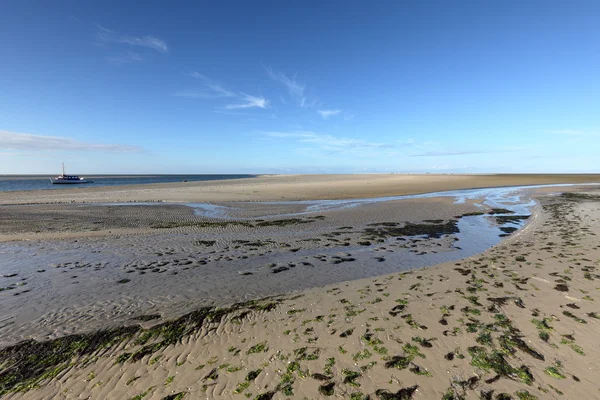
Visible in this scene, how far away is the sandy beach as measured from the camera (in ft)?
15.1

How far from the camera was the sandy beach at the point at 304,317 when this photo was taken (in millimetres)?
4609

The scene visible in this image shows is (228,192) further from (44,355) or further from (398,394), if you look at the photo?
(398,394)

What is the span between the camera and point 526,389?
166 inches

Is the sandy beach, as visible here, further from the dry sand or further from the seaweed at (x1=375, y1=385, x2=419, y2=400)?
the dry sand

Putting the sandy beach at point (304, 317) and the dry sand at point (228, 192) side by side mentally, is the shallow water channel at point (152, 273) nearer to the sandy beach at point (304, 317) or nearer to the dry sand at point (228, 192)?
the sandy beach at point (304, 317)

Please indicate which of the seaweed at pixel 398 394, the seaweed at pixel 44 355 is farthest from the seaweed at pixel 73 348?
the seaweed at pixel 398 394

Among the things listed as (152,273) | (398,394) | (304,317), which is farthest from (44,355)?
(398,394)

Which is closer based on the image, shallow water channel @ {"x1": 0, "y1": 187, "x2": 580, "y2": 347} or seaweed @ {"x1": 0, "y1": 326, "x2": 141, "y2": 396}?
seaweed @ {"x1": 0, "y1": 326, "x2": 141, "y2": 396}

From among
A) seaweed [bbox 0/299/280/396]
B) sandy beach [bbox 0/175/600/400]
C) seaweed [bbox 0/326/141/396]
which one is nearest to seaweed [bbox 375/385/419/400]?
sandy beach [bbox 0/175/600/400]

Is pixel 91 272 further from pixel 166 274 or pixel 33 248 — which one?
pixel 33 248

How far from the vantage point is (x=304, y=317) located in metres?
6.91

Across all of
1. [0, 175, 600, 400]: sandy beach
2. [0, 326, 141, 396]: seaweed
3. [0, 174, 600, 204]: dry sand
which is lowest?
[0, 326, 141, 396]: seaweed

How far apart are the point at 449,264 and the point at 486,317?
175 inches

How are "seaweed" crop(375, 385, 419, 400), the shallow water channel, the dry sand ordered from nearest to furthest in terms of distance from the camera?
"seaweed" crop(375, 385, 419, 400)
the shallow water channel
the dry sand
